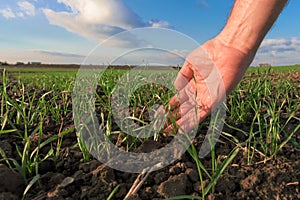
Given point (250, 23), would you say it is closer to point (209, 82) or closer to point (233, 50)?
point (233, 50)

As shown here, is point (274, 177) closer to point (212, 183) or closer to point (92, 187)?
point (212, 183)

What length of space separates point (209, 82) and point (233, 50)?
28 centimetres

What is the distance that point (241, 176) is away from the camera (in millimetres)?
1339

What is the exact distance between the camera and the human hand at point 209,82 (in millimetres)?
1852

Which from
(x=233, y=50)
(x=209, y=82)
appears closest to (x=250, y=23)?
(x=233, y=50)

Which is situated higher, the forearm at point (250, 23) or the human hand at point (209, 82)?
the forearm at point (250, 23)

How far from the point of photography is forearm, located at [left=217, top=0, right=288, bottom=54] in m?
1.83

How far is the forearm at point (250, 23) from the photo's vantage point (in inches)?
72.1

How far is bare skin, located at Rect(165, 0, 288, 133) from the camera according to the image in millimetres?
1841

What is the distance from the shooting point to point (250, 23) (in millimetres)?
1917

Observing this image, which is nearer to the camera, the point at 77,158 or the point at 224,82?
the point at 77,158

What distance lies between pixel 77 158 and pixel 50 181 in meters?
0.22

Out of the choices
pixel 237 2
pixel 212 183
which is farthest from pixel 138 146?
pixel 237 2

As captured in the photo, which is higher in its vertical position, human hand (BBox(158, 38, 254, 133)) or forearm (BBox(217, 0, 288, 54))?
forearm (BBox(217, 0, 288, 54))
